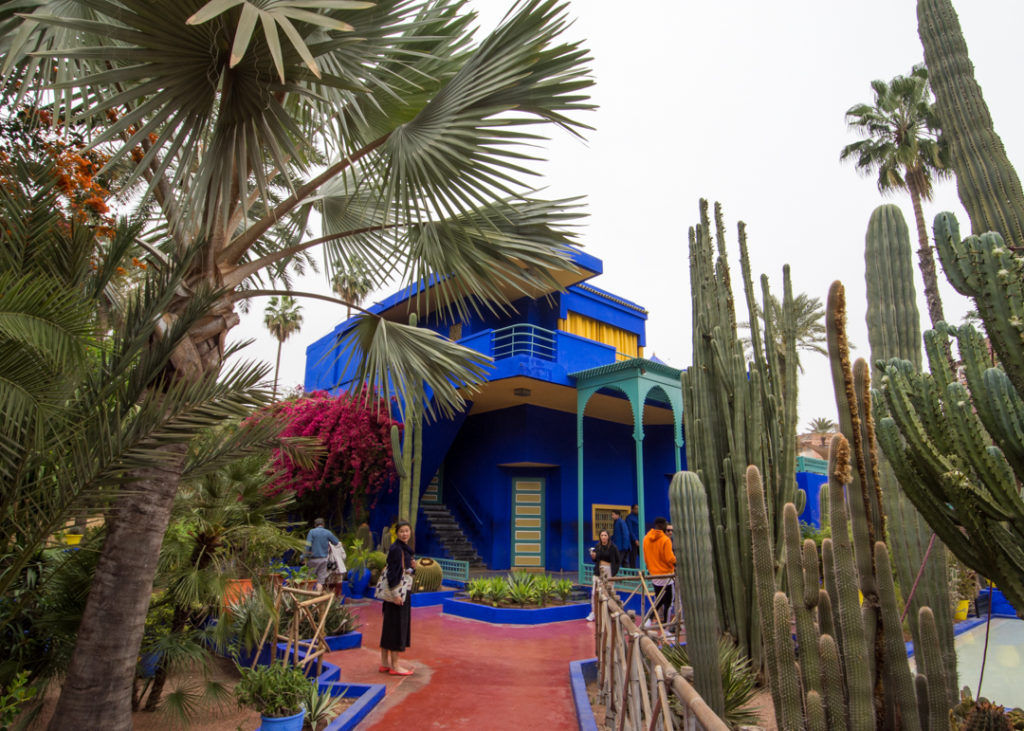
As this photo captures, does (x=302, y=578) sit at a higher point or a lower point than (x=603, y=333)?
lower

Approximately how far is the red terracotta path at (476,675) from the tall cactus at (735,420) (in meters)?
2.00

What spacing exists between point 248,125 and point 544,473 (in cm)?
1380

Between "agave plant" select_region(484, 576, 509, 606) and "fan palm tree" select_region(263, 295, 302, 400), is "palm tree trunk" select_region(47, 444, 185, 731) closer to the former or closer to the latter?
"agave plant" select_region(484, 576, 509, 606)

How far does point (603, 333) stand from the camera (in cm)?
1816

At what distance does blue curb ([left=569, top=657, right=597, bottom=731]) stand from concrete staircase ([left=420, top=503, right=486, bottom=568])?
9.45 m

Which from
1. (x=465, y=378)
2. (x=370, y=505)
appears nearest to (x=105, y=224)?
(x=465, y=378)

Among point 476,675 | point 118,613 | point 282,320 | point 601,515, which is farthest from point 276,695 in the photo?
point 282,320

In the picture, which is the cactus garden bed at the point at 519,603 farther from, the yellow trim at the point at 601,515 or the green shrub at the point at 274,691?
the yellow trim at the point at 601,515

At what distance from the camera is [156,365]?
11.6 ft

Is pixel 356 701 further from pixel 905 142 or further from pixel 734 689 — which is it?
pixel 905 142

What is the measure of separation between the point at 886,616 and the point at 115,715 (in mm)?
4383

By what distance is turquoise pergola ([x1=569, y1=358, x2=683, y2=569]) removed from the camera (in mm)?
12758

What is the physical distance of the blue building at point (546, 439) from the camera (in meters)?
14.3

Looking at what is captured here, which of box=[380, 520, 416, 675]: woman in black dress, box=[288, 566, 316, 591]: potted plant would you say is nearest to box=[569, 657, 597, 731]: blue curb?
box=[380, 520, 416, 675]: woman in black dress
